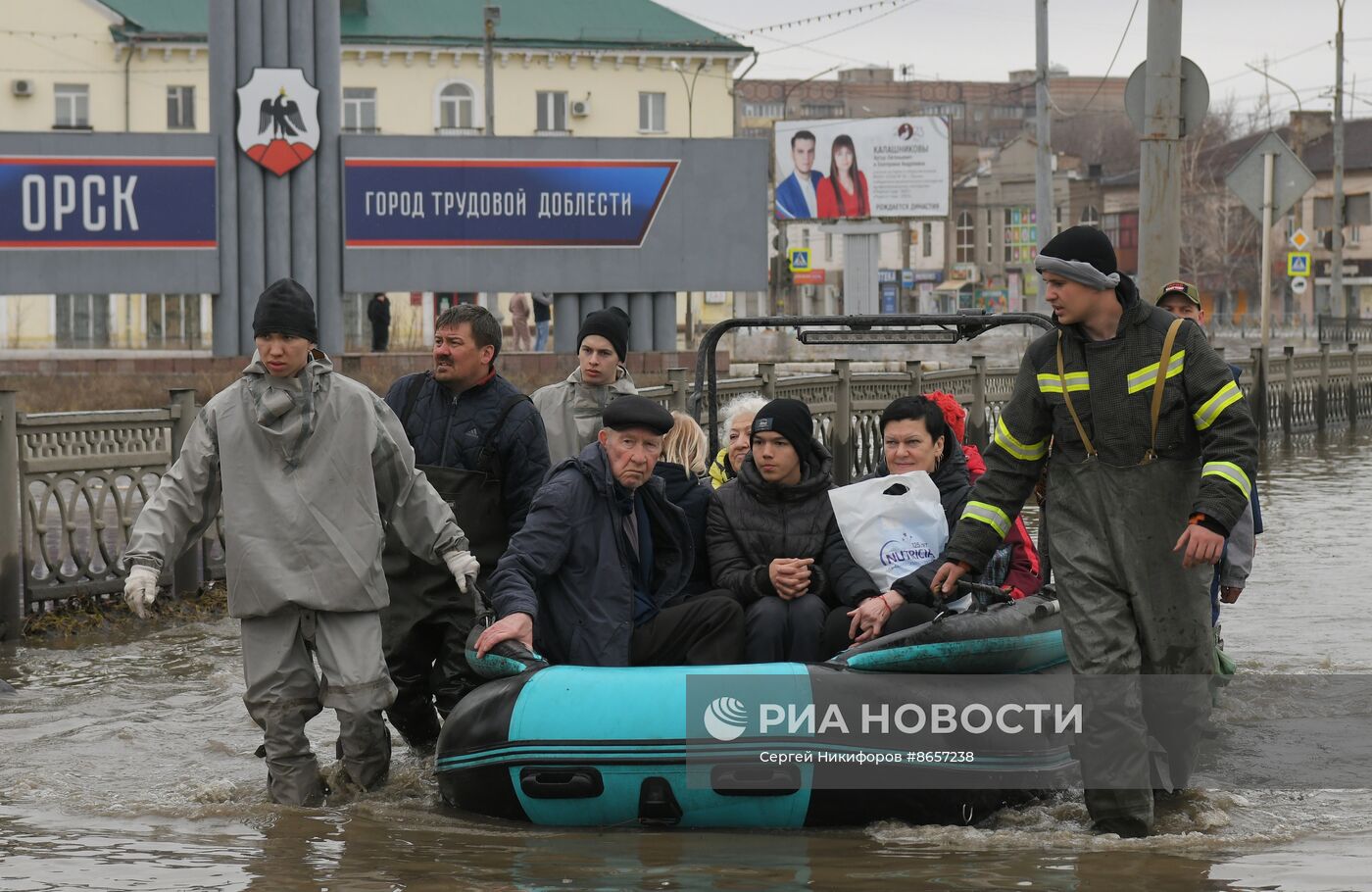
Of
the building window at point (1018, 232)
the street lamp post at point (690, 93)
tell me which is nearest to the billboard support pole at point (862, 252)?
the street lamp post at point (690, 93)

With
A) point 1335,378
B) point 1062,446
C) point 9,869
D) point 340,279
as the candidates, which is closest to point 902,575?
point 1062,446

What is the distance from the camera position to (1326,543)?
14.4m

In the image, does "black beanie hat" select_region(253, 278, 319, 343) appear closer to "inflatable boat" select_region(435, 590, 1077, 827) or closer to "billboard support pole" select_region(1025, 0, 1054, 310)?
"inflatable boat" select_region(435, 590, 1077, 827)

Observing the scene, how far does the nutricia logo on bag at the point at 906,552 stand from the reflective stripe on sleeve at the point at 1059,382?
94 centimetres

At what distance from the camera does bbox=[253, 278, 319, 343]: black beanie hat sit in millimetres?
6293

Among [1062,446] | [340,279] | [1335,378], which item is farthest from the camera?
[1335,378]

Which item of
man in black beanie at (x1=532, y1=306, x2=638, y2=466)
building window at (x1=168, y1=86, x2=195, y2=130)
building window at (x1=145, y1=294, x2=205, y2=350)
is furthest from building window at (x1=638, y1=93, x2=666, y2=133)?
man in black beanie at (x1=532, y1=306, x2=638, y2=466)

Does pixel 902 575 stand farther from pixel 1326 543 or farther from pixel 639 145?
pixel 639 145

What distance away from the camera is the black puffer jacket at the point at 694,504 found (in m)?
7.00

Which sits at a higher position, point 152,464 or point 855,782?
point 152,464

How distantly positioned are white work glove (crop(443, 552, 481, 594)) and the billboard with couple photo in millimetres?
49359

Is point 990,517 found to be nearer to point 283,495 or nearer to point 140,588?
point 283,495

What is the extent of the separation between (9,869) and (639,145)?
52.4 ft

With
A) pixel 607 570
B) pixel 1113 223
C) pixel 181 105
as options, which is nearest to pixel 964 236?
pixel 1113 223
